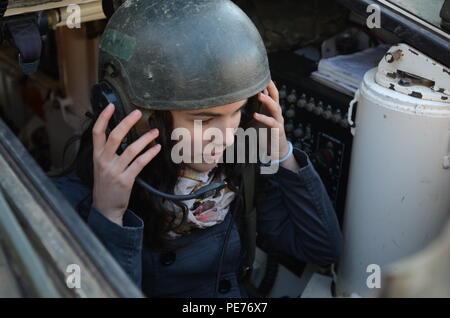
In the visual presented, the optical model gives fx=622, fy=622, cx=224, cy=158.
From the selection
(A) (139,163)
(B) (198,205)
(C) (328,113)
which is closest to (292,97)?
A: (C) (328,113)

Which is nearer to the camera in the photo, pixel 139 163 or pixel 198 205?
pixel 139 163

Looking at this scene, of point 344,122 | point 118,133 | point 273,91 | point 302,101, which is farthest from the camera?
point 302,101

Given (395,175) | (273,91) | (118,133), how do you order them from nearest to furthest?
(118,133) → (273,91) → (395,175)

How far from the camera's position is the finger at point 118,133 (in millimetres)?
1304

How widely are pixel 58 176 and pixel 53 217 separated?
546 mm

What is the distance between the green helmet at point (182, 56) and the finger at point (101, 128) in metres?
0.07

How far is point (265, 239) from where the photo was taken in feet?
5.93

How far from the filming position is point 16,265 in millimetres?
1044

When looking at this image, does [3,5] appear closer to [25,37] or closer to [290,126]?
[25,37]

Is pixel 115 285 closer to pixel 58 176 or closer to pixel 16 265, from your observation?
pixel 16 265

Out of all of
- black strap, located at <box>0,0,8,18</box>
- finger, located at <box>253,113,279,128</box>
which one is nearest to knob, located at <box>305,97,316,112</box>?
finger, located at <box>253,113,279,128</box>

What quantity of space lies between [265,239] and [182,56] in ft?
2.26

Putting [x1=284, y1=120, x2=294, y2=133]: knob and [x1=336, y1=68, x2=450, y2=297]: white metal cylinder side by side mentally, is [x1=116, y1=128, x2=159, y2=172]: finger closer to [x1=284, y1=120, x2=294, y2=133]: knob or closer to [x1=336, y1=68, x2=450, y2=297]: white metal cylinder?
[x1=336, y1=68, x2=450, y2=297]: white metal cylinder

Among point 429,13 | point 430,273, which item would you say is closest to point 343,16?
point 429,13
